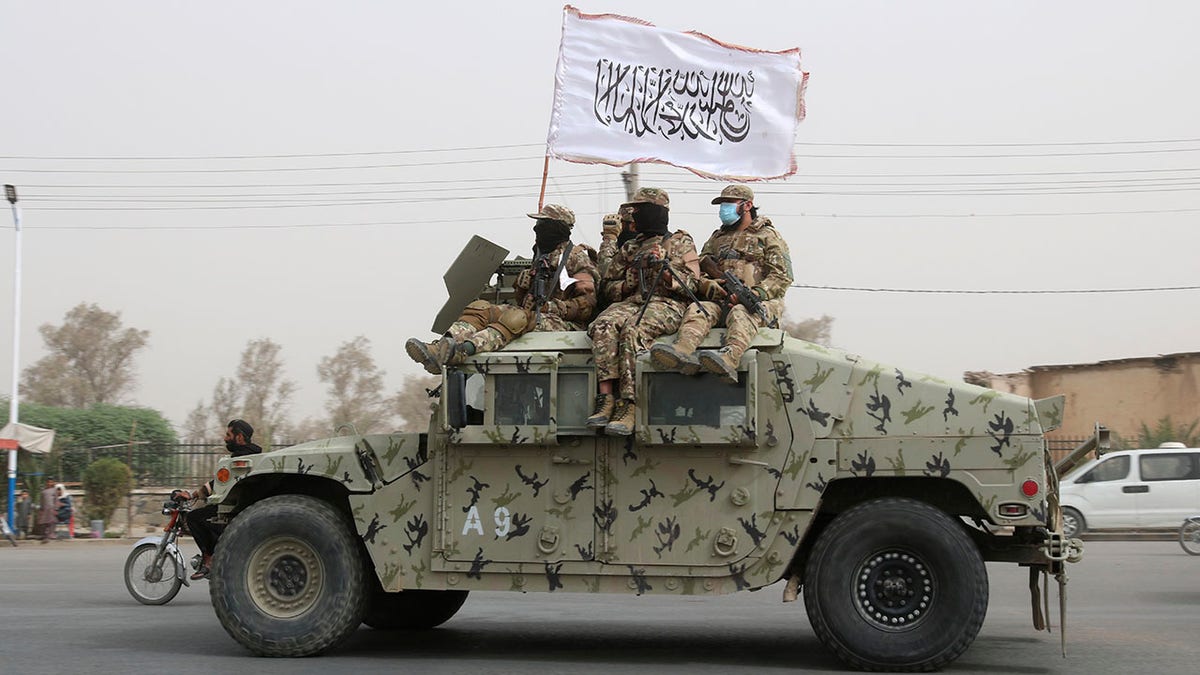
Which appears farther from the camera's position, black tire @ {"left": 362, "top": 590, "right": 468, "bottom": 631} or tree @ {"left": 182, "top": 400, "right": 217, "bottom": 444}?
tree @ {"left": 182, "top": 400, "right": 217, "bottom": 444}

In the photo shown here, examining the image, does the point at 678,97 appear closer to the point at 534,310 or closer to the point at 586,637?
the point at 534,310

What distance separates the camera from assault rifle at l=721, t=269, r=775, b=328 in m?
A: 8.73

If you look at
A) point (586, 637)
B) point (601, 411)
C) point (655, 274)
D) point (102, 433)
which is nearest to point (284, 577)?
point (601, 411)

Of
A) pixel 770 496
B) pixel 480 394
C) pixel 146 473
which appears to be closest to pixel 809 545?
pixel 770 496

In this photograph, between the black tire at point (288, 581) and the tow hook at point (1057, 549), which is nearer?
the tow hook at point (1057, 549)

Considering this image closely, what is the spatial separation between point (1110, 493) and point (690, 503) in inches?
658

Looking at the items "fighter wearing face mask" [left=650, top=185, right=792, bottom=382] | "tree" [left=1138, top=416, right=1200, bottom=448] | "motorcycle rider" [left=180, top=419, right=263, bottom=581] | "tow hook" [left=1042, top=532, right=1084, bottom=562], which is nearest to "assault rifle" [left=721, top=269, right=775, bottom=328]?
"fighter wearing face mask" [left=650, top=185, right=792, bottom=382]

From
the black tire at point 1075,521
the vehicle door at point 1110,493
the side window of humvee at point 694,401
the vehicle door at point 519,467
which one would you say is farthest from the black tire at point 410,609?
the vehicle door at point 1110,493

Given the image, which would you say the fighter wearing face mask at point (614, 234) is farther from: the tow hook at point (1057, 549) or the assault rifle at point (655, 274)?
the tow hook at point (1057, 549)

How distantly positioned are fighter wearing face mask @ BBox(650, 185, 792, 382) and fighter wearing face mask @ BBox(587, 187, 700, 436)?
148 mm

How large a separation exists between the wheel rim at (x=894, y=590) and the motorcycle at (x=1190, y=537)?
13658 mm

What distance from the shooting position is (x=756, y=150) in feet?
38.8

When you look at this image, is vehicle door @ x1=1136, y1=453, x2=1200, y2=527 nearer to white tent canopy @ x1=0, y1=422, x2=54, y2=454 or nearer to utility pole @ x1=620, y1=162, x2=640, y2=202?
utility pole @ x1=620, y1=162, x2=640, y2=202

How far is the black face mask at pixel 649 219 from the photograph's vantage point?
9297mm
